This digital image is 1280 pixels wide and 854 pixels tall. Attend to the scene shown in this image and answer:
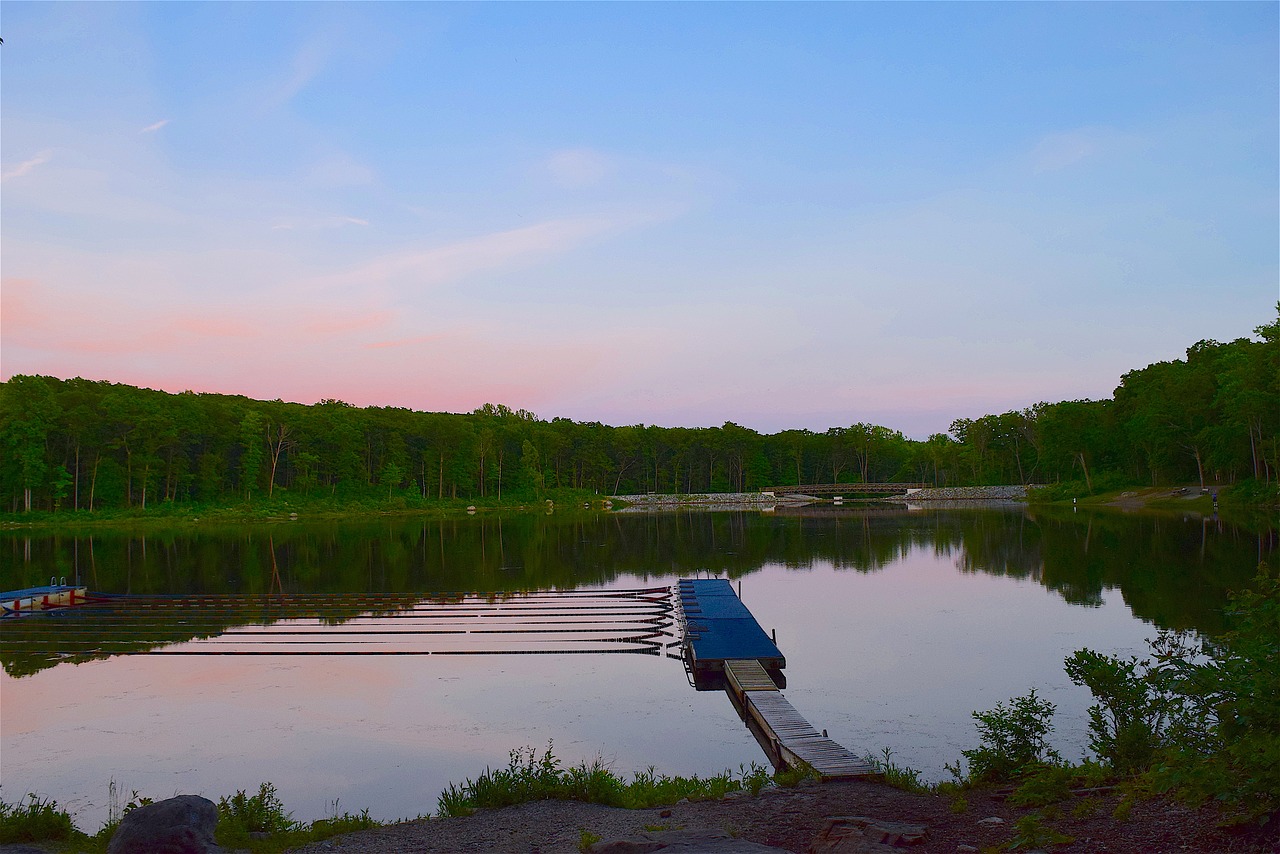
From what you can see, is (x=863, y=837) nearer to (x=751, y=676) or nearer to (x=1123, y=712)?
(x=1123, y=712)

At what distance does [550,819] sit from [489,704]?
26.8 ft

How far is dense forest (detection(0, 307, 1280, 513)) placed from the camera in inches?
2790

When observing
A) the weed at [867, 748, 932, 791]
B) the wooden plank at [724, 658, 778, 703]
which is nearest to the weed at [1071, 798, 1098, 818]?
the weed at [867, 748, 932, 791]

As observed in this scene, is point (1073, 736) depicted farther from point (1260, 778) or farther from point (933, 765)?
point (1260, 778)

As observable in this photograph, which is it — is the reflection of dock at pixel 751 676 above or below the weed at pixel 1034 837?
below

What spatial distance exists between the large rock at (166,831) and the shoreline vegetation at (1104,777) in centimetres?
129

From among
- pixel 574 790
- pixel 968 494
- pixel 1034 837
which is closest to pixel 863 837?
pixel 1034 837

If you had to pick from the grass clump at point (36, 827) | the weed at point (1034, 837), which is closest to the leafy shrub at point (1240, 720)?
the weed at point (1034, 837)

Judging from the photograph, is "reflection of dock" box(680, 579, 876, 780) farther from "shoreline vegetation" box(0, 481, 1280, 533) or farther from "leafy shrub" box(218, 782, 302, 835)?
"shoreline vegetation" box(0, 481, 1280, 533)

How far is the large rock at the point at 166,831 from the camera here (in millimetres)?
7348

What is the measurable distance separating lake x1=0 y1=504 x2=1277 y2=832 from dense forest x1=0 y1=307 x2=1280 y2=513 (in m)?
29.9

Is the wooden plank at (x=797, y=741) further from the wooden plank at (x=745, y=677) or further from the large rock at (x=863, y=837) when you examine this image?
the large rock at (x=863, y=837)

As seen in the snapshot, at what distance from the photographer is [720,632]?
21.8 meters

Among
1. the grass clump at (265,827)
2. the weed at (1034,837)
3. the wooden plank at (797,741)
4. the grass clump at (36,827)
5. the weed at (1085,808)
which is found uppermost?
the weed at (1034,837)
